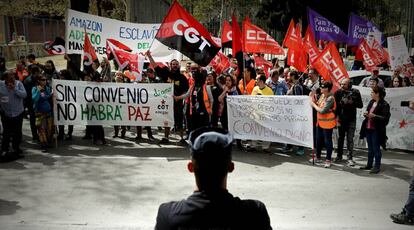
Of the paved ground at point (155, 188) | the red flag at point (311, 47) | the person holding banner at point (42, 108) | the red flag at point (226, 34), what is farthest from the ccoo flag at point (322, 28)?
the person holding banner at point (42, 108)

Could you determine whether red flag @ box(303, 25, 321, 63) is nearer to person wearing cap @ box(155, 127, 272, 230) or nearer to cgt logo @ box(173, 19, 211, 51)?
cgt logo @ box(173, 19, 211, 51)

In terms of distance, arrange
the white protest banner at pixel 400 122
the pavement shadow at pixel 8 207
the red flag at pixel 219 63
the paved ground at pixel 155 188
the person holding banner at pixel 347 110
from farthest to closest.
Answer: the red flag at pixel 219 63, the white protest banner at pixel 400 122, the person holding banner at pixel 347 110, the pavement shadow at pixel 8 207, the paved ground at pixel 155 188

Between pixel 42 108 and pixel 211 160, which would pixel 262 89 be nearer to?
pixel 42 108

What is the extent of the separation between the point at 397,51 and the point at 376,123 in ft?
18.5

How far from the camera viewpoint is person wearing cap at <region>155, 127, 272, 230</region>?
212 centimetres

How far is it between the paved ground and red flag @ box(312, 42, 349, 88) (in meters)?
1.75

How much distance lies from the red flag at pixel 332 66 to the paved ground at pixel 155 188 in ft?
5.73

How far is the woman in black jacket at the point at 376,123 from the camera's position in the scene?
25.8ft

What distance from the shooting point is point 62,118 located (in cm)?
979

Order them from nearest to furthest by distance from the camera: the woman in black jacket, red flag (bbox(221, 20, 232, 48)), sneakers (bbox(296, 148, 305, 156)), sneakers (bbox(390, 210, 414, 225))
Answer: sneakers (bbox(390, 210, 414, 225)) → the woman in black jacket → sneakers (bbox(296, 148, 305, 156)) → red flag (bbox(221, 20, 232, 48))

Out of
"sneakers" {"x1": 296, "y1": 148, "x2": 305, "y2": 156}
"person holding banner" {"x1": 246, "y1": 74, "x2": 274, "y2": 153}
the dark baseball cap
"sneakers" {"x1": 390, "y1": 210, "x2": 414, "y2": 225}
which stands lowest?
"sneakers" {"x1": 390, "y1": 210, "x2": 414, "y2": 225}

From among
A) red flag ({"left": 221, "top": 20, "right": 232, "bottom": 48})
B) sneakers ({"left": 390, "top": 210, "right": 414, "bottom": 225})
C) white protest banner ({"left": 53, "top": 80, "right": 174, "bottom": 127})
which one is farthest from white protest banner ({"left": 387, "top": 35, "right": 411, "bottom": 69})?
sneakers ({"left": 390, "top": 210, "right": 414, "bottom": 225})

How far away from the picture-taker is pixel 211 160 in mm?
2207

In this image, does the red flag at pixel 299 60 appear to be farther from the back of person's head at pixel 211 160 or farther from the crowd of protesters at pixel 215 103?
the back of person's head at pixel 211 160
